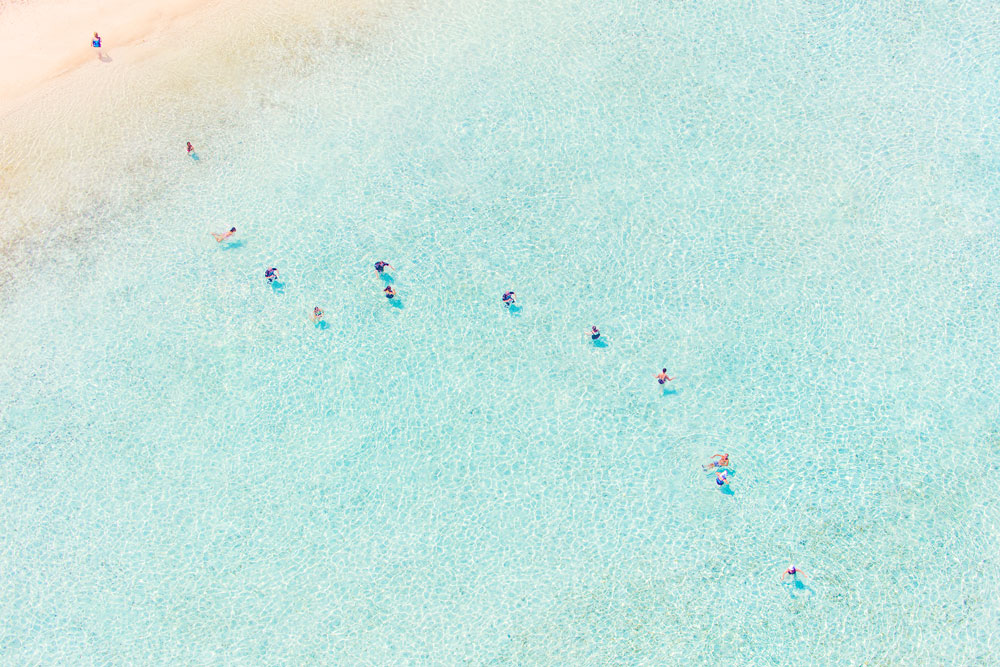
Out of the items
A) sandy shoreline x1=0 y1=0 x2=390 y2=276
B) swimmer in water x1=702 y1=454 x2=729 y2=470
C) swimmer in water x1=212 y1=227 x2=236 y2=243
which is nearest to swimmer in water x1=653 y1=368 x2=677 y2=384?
swimmer in water x1=702 y1=454 x2=729 y2=470

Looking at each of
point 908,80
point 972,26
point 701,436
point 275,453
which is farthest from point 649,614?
point 972,26

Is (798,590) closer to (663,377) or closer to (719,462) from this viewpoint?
(719,462)

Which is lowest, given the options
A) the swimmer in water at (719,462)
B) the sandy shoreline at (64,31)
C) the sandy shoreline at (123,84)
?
the swimmer in water at (719,462)

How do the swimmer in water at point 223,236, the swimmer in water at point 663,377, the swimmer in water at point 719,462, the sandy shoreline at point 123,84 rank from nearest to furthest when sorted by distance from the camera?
the swimmer in water at point 719,462 → the swimmer in water at point 663,377 → the swimmer in water at point 223,236 → the sandy shoreline at point 123,84

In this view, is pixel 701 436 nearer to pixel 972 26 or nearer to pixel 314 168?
pixel 314 168

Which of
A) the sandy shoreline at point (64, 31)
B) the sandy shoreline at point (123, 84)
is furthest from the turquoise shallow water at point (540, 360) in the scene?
the sandy shoreline at point (64, 31)

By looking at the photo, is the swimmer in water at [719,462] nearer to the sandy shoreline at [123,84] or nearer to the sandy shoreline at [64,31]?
the sandy shoreline at [123,84]

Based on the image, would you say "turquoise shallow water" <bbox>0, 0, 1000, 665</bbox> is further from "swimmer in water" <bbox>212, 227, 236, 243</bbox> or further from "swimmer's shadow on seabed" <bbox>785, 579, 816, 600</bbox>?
"swimmer in water" <bbox>212, 227, 236, 243</bbox>

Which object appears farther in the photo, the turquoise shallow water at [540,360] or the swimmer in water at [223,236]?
the swimmer in water at [223,236]

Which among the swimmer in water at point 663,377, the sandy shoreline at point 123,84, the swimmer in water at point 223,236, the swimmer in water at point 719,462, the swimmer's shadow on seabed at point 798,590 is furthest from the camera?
the sandy shoreline at point 123,84
